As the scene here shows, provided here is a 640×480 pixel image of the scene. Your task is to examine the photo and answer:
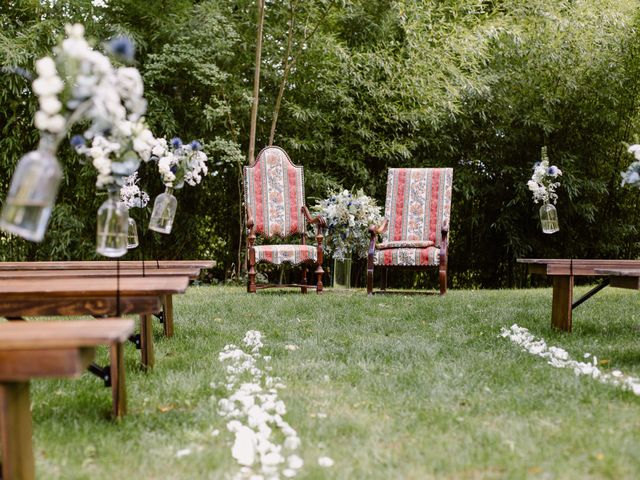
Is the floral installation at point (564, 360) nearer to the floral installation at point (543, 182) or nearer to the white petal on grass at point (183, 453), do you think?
the floral installation at point (543, 182)

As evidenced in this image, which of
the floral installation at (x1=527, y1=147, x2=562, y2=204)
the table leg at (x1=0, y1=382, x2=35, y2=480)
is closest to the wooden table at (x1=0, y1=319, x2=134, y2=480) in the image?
the table leg at (x1=0, y1=382, x2=35, y2=480)

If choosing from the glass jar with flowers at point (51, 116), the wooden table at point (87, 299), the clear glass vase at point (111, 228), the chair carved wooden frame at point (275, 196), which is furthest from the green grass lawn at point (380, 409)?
the chair carved wooden frame at point (275, 196)

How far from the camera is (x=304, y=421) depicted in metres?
1.81

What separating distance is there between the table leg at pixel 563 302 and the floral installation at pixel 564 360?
0.20 m

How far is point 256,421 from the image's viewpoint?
5.80 feet

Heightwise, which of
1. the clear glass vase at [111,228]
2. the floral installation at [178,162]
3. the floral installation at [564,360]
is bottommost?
the floral installation at [564,360]

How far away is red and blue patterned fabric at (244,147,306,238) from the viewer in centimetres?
579

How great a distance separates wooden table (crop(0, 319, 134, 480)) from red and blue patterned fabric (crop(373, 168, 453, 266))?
172 inches

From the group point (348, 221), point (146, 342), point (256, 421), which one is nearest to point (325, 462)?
point (256, 421)

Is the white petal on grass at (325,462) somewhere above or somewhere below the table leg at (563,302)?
below

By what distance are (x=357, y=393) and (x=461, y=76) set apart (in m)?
4.66

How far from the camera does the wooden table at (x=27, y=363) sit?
1184 mm

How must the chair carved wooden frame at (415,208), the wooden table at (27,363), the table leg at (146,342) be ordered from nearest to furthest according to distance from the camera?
1. the wooden table at (27,363)
2. the table leg at (146,342)
3. the chair carved wooden frame at (415,208)

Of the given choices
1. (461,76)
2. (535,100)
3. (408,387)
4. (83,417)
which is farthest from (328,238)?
(83,417)
